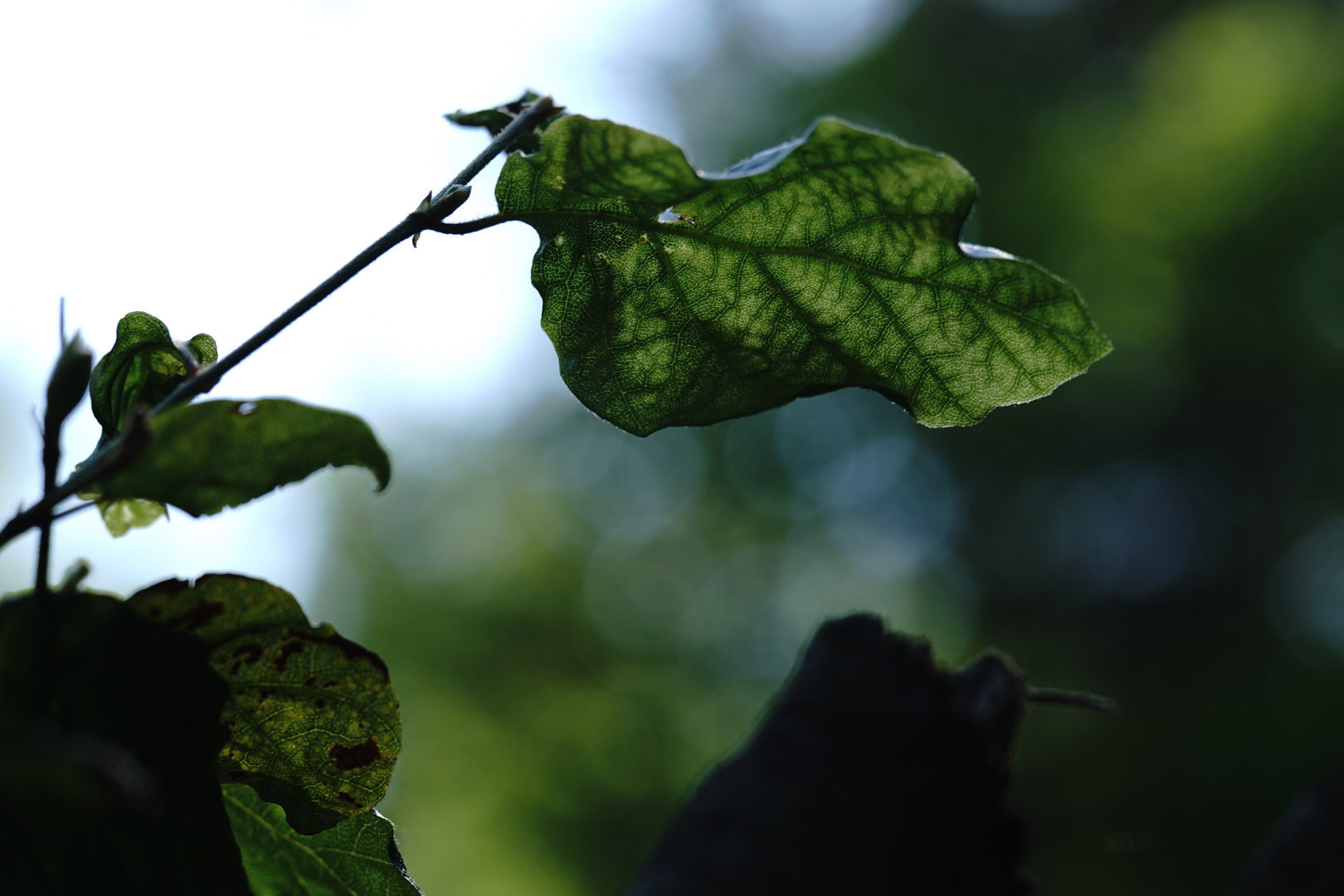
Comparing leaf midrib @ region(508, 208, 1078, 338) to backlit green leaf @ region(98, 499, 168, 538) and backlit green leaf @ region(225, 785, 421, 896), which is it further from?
backlit green leaf @ region(225, 785, 421, 896)

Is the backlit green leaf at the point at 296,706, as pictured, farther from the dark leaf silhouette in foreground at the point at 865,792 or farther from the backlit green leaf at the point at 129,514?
the dark leaf silhouette in foreground at the point at 865,792

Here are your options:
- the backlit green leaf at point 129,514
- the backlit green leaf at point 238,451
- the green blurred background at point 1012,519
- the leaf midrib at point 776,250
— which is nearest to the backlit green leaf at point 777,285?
the leaf midrib at point 776,250

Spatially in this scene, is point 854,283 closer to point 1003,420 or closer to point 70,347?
point 70,347

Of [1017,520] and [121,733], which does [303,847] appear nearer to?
[121,733]

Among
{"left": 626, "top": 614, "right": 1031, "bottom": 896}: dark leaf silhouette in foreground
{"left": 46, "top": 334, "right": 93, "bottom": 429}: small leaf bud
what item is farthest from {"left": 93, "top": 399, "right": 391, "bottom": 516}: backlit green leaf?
{"left": 626, "top": 614, "right": 1031, "bottom": 896}: dark leaf silhouette in foreground

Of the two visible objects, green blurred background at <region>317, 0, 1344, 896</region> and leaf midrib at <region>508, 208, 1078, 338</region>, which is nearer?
leaf midrib at <region>508, 208, 1078, 338</region>
